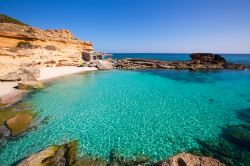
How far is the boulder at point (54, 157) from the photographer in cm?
570

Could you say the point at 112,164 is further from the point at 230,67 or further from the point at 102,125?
the point at 230,67

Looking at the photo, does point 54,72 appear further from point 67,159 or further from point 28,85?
point 67,159

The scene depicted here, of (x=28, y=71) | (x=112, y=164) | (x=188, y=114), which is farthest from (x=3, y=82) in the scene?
(x=188, y=114)

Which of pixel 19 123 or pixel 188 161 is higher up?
pixel 188 161

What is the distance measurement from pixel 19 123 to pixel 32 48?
1823 cm

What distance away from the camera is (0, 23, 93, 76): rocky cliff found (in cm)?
2020

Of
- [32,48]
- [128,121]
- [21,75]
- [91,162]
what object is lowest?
[91,162]

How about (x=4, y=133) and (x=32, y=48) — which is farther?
(x=32, y=48)

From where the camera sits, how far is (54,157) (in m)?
6.34

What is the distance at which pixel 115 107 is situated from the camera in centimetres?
1269

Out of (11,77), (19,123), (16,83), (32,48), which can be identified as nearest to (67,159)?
(19,123)

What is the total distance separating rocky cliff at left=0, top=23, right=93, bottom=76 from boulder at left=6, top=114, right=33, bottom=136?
12.0 meters

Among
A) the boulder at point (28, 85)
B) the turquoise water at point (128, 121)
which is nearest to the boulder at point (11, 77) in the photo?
the boulder at point (28, 85)

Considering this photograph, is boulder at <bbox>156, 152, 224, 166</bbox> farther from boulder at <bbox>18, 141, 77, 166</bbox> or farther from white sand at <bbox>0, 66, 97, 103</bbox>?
white sand at <bbox>0, 66, 97, 103</bbox>
